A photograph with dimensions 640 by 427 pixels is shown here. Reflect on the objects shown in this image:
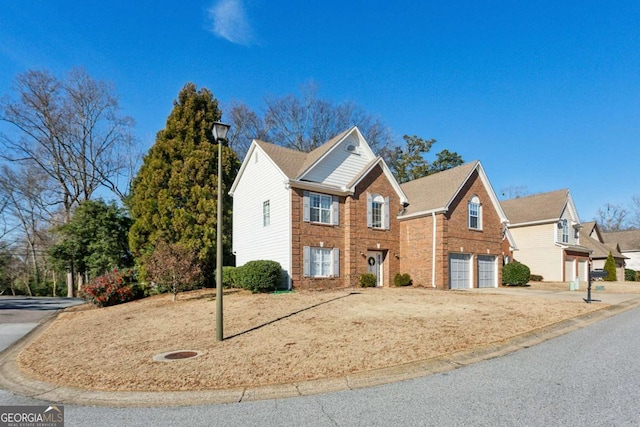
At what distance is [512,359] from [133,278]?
64.7 feet

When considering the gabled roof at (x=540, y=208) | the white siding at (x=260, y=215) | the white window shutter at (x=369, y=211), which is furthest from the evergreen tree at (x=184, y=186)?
the gabled roof at (x=540, y=208)

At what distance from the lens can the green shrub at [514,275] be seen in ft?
78.9

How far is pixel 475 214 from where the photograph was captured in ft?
75.0

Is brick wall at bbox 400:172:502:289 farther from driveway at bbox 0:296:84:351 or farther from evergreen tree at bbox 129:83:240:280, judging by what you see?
driveway at bbox 0:296:84:351

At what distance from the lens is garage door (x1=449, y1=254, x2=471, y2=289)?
21.2 metres

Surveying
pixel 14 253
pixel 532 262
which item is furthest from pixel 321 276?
pixel 14 253

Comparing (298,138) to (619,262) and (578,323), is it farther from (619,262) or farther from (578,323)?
(619,262)

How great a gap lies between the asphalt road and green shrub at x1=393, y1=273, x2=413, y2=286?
47.8ft

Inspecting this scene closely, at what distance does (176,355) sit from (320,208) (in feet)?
42.1

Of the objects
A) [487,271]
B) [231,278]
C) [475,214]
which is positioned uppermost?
[475,214]

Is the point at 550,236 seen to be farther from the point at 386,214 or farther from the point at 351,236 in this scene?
→ the point at 351,236

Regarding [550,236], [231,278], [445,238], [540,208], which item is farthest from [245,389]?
[540,208]
